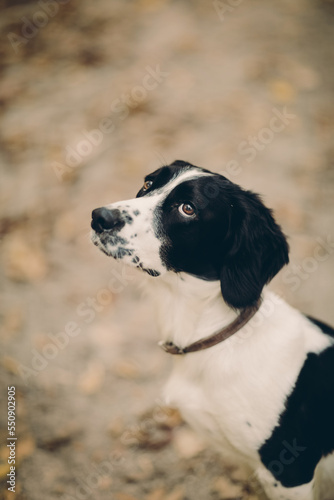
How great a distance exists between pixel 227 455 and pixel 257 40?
4.90m

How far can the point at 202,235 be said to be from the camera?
204 centimetres

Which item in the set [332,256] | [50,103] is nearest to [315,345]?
[332,256]

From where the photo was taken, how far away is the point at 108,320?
3457 millimetres

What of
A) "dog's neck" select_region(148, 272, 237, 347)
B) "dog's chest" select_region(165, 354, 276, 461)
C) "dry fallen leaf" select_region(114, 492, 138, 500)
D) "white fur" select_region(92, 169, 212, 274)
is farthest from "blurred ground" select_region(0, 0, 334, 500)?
"white fur" select_region(92, 169, 212, 274)

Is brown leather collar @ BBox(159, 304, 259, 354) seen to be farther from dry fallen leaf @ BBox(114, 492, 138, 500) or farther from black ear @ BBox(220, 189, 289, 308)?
dry fallen leaf @ BBox(114, 492, 138, 500)

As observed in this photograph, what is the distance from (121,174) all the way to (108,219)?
7.60ft

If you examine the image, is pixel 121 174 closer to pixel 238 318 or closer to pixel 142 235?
pixel 142 235

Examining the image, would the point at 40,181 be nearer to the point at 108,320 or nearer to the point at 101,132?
the point at 101,132

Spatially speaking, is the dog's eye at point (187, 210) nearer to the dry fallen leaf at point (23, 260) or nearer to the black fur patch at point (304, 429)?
the black fur patch at point (304, 429)

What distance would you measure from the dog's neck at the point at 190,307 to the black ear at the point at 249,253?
0.14 m

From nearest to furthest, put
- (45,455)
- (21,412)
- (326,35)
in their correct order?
(45,455) → (21,412) → (326,35)

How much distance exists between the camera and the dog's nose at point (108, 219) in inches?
78.8

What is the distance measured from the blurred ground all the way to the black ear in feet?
4.78

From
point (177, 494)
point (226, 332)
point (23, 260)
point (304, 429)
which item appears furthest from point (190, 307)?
point (23, 260)
